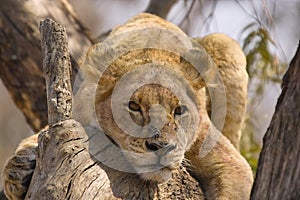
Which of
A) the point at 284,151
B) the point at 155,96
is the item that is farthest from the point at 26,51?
the point at 284,151

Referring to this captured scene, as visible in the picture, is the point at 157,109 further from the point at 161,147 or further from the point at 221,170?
the point at 221,170

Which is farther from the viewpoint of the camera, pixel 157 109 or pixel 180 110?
pixel 180 110

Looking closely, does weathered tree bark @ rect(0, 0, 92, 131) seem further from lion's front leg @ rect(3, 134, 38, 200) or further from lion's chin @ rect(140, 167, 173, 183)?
lion's chin @ rect(140, 167, 173, 183)

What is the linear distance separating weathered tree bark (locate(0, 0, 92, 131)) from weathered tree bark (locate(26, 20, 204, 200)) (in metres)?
3.05

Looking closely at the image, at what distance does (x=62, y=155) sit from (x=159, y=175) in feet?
1.70

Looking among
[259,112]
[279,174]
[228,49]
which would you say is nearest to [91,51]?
[228,49]

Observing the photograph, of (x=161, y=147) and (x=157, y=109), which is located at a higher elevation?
(x=157, y=109)

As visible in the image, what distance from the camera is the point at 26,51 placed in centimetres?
667

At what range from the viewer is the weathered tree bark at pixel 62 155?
3492mm

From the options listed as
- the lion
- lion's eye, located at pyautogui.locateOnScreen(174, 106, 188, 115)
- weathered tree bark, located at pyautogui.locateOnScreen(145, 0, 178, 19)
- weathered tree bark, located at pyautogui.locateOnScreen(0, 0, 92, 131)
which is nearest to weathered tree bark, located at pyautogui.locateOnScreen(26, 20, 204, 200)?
the lion

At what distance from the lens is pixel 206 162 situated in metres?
4.64

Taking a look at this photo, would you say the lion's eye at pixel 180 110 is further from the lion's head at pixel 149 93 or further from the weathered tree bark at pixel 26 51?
the weathered tree bark at pixel 26 51

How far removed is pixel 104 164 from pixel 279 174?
0.98 meters

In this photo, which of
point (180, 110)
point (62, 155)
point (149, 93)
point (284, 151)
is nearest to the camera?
point (284, 151)
